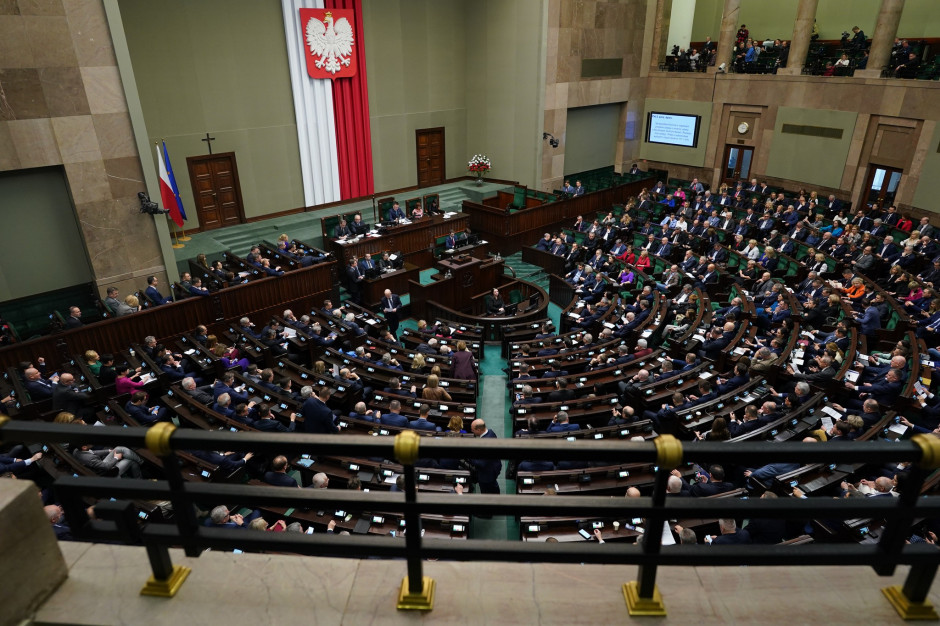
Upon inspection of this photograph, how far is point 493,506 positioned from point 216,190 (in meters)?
16.9

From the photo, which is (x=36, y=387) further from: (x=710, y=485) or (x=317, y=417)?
(x=710, y=485)

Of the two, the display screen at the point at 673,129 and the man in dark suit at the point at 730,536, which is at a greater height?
the display screen at the point at 673,129

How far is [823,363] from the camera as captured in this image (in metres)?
8.42

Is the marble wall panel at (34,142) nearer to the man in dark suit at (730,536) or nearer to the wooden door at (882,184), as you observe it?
the man in dark suit at (730,536)

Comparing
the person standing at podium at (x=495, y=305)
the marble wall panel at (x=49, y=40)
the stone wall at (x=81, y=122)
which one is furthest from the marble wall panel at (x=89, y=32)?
the person standing at podium at (x=495, y=305)

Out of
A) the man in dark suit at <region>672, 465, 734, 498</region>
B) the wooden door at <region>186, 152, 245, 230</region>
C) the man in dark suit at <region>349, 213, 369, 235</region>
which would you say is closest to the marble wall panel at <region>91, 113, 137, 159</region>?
the wooden door at <region>186, 152, 245, 230</region>

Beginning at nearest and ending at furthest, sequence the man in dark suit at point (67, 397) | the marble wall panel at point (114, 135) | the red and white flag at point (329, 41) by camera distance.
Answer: the man in dark suit at point (67, 397)
the marble wall panel at point (114, 135)
the red and white flag at point (329, 41)

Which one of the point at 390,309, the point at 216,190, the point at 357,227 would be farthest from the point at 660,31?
the point at 216,190

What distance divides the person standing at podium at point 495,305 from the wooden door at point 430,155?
9607 millimetres

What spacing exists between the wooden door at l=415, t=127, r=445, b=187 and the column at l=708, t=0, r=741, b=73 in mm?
10389

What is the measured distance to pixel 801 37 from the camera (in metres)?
18.3

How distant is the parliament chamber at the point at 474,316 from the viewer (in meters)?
1.78

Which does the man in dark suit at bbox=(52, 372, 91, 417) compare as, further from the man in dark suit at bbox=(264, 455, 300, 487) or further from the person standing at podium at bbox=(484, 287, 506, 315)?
the person standing at podium at bbox=(484, 287, 506, 315)

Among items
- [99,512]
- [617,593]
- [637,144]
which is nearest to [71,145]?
[99,512]
